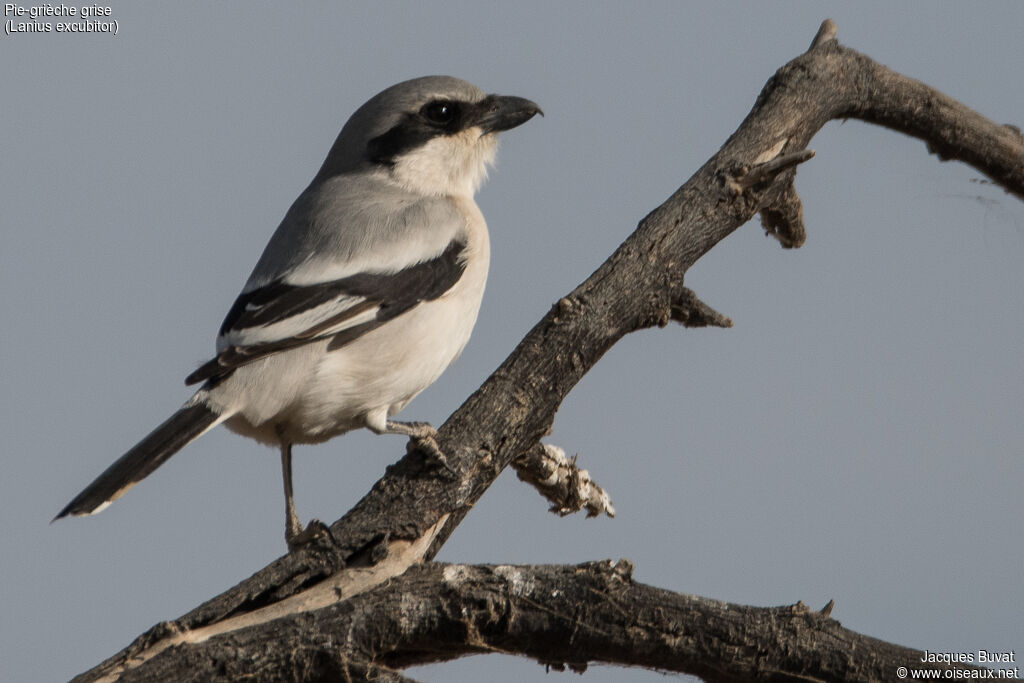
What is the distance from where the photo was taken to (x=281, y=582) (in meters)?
4.12

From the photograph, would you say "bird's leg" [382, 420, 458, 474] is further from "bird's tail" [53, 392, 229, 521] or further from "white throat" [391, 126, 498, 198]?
"white throat" [391, 126, 498, 198]

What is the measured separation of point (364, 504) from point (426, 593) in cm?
95

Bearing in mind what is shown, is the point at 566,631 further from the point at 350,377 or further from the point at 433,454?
the point at 350,377

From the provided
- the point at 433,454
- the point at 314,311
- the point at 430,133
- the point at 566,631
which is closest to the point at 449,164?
the point at 430,133

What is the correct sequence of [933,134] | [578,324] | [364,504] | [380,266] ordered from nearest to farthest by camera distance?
[364,504] < [578,324] < [380,266] < [933,134]

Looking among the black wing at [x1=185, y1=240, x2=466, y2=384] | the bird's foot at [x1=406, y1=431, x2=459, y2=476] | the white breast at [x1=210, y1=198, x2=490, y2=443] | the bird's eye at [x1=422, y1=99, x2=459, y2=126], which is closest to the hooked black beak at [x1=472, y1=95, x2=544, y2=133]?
the bird's eye at [x1=422, y1=99, x2=459, y2=126]

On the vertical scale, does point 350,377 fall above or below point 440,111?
below

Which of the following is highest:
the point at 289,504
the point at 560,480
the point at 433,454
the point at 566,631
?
the point at 560,480

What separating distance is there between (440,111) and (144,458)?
2920 mm

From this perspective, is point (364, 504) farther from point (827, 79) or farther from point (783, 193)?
point (827, 79)

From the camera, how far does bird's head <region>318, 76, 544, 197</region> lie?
255 inches

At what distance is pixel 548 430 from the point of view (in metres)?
5.20

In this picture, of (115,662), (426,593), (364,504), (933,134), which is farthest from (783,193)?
(115,662)

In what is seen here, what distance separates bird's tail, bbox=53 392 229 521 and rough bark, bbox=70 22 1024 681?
78 centimetres
